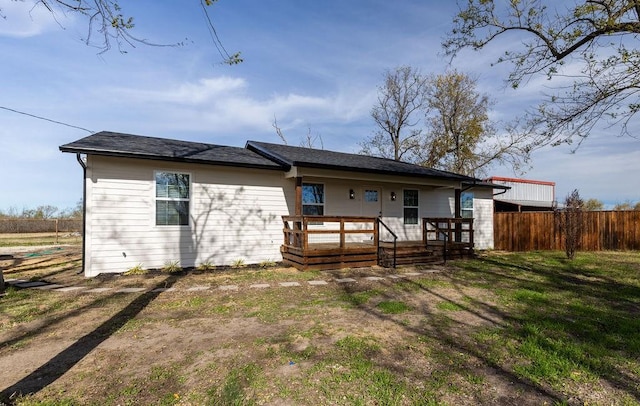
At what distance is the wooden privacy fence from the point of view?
13188mm

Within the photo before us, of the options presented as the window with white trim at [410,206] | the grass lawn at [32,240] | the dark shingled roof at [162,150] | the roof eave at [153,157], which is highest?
the dark shingled roof at [162,150]

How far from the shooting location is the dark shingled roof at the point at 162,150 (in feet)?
22.9

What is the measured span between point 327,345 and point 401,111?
71.6ft

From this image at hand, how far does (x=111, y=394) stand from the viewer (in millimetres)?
2486

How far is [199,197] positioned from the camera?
839 cm

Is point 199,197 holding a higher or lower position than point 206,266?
higher

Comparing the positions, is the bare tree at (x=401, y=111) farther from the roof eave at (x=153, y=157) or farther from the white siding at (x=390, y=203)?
the roof eave at (x=153, y=157)

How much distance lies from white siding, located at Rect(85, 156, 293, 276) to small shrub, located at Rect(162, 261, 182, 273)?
0.08m

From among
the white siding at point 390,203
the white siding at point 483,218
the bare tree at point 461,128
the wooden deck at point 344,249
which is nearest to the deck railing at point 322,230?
the wooden deck at point 344,249

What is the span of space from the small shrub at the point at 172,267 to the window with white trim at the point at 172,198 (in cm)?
96

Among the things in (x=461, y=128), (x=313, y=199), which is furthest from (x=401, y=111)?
(x=313, y=199)

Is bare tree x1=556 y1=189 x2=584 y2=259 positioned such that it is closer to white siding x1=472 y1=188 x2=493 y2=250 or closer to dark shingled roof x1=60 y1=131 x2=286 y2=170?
white siding x1=472 y1=188 x2=493 y2=250

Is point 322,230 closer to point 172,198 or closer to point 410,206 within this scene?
point 172,198

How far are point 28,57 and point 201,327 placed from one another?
7.98 meters
